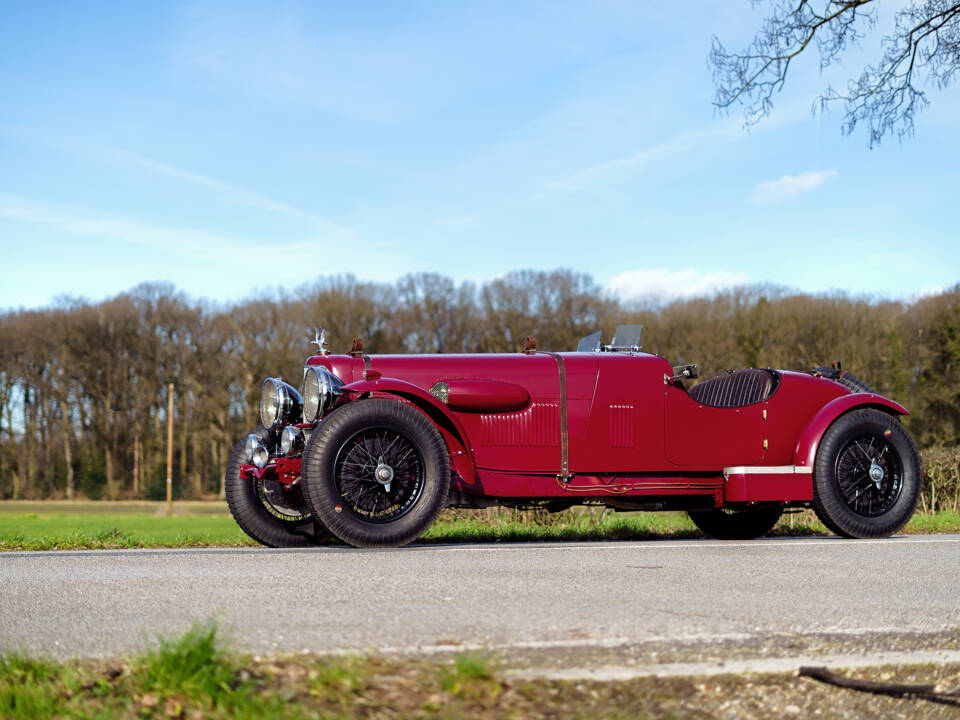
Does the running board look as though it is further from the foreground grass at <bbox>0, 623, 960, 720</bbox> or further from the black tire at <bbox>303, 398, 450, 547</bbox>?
the foreground grass at <bbox>0, 623, 960, 720</bbox>

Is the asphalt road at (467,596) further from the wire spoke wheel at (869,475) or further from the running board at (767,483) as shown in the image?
the wire spoke wheel at (869,475)

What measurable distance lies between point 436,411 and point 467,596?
2591 mm

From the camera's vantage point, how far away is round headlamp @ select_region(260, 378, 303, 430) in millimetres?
7188

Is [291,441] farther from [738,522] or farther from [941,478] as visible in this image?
[941,478]

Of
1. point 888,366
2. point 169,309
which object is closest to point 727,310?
point 888,366

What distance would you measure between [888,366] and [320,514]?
120 ft

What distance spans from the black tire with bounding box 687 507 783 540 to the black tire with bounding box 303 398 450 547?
282 cm

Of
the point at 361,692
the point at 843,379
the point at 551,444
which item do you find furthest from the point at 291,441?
the point at 843,379

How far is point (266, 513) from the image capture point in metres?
7.30

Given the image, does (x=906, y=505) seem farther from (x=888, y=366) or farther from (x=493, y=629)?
(x=888, y=366)

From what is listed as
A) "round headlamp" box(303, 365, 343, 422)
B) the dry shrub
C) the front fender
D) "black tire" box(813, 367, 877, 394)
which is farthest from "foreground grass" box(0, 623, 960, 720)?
the dry shrub

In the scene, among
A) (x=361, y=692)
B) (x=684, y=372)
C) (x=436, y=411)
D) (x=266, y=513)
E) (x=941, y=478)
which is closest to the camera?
(x=361, y=692)

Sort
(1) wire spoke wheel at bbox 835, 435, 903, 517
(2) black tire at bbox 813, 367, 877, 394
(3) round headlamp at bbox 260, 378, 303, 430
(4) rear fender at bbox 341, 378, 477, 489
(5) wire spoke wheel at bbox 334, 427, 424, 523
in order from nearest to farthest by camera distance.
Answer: (5) wire spoke wheel at bbox 334, 427, 424, 523 → (4) rear fender at bbox 341, 378, 477, 489 → (3) round headlamp at bbox 260, 378, 303, 430 → (1) wire spoke wheel at bbox 835, 435, 903, 517 → (2) black tire at bbox 813, 367, 877, 394

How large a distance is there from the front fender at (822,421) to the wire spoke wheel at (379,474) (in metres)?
Result: 2.89
